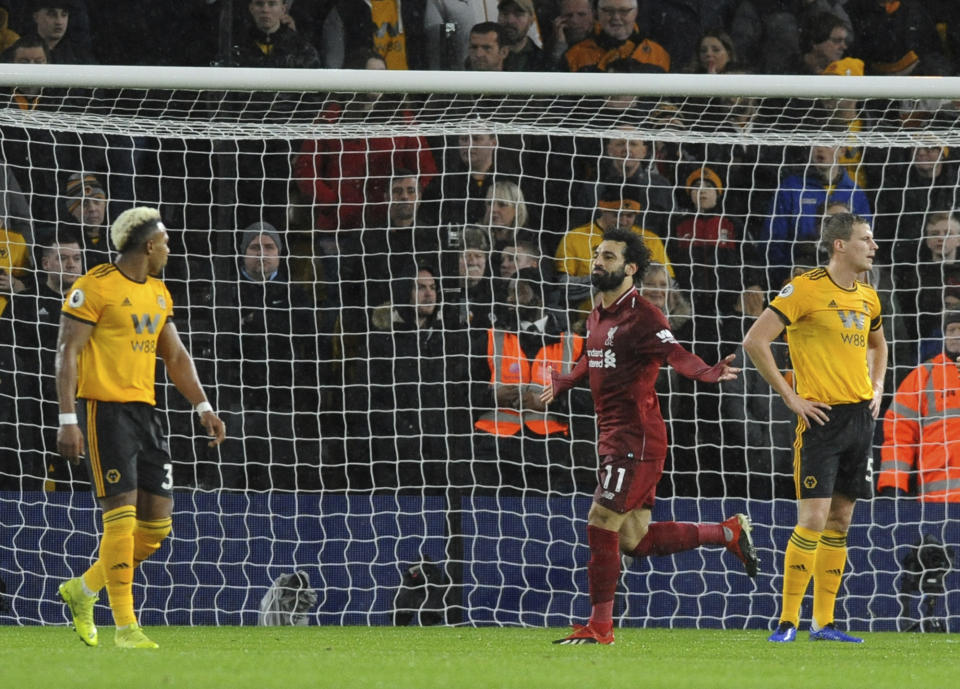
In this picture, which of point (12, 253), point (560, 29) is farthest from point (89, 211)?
point (560, 29)

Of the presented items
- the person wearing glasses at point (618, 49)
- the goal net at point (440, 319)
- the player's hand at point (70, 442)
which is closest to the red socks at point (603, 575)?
the goal net at point (440, 319)

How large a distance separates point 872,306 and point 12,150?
520cm

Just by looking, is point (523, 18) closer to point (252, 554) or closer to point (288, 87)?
point (288, 87)

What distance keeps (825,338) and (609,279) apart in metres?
1.03

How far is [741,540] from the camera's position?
23.6 ft

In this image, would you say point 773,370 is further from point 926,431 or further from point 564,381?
point 926,431

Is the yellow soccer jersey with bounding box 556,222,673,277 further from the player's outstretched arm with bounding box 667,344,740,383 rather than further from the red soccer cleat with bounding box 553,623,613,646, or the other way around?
the red soccer cleat with bounding box 553,623,613,646

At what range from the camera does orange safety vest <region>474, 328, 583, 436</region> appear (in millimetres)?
8164

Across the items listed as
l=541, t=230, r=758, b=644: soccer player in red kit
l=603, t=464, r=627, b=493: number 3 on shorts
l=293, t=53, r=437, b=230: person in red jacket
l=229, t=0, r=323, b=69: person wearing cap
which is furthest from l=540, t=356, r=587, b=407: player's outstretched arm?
l=229, t=0, r=323, b=69: person wearing cap

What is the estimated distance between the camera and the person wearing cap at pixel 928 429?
317 inches

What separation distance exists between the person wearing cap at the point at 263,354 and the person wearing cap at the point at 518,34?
212cm

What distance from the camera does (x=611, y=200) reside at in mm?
9234

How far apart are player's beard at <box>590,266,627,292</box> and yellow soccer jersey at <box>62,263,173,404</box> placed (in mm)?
1917

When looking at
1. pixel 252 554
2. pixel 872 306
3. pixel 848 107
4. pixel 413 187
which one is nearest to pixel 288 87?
pixel 413 187
